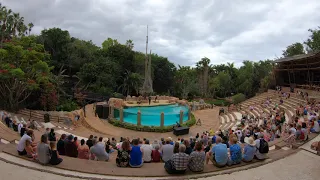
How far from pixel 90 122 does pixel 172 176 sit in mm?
17384

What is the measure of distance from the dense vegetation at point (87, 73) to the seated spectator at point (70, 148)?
41.2ft

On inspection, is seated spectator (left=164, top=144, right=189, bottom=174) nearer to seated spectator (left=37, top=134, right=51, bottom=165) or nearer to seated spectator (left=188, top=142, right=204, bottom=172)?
seated spectator (left=188, top=142, right=204, bottom=172)

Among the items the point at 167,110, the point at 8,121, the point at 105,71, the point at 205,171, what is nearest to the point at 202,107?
the point at 167,110

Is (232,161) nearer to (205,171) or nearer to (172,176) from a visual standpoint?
(205,171)

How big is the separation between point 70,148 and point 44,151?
1.30 metres

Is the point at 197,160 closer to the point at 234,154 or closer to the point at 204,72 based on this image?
the point at 234,154

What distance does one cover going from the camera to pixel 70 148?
297 inches

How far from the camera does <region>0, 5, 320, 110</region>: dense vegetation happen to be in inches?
777

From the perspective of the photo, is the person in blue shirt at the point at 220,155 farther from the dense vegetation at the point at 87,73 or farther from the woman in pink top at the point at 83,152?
the dense vegetation at the point at 87,73

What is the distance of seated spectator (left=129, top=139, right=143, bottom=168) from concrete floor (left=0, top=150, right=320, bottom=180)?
173 centimetres

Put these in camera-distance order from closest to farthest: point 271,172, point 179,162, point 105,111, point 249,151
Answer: point 179,162 < point 271,172 < point 249,151 < point 105,111

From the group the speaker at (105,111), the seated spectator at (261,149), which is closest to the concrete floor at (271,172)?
the seated spectator at (261,149)

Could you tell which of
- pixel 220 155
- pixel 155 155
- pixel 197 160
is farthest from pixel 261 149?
pixel 155 155

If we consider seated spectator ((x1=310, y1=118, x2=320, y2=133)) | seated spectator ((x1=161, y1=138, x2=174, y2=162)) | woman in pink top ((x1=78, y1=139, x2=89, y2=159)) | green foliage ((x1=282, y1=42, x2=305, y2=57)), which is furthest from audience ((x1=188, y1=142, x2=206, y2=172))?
green foliage ((x1=282, y1=42, x2=305, y2=57))
